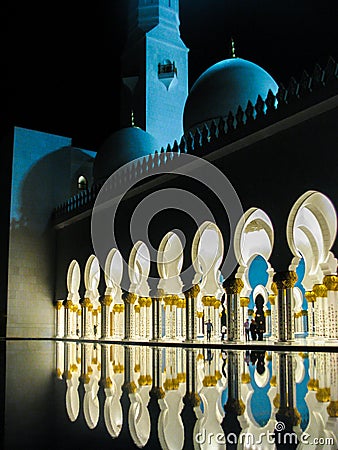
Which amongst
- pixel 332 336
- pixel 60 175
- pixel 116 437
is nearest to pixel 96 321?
A: pixel 60 175

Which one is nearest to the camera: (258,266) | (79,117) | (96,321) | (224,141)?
(224,141)

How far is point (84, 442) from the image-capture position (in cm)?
175

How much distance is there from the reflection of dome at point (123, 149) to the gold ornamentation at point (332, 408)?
11.7m

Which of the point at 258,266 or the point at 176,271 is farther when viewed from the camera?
the point at 258,266

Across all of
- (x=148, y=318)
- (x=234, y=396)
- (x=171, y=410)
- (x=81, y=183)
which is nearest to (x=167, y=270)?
(x=148, y=318)

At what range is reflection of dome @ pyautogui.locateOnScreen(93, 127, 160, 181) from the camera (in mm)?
13977

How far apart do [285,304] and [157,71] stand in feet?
29.4

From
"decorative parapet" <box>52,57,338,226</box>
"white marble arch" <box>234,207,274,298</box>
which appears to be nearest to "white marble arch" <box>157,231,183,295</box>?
Answer: "white marble arch" <box>234,207,274,298</box>

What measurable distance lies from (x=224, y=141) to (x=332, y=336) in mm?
3448

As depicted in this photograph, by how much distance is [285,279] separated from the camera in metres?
7.71

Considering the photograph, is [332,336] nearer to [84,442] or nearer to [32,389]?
[32,389]

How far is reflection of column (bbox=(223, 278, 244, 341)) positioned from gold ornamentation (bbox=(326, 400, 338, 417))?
6.22m

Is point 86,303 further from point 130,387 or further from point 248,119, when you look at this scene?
point 130,387

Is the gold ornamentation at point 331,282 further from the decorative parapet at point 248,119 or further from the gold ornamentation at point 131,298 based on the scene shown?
the gold ornamentation at point 131,298
